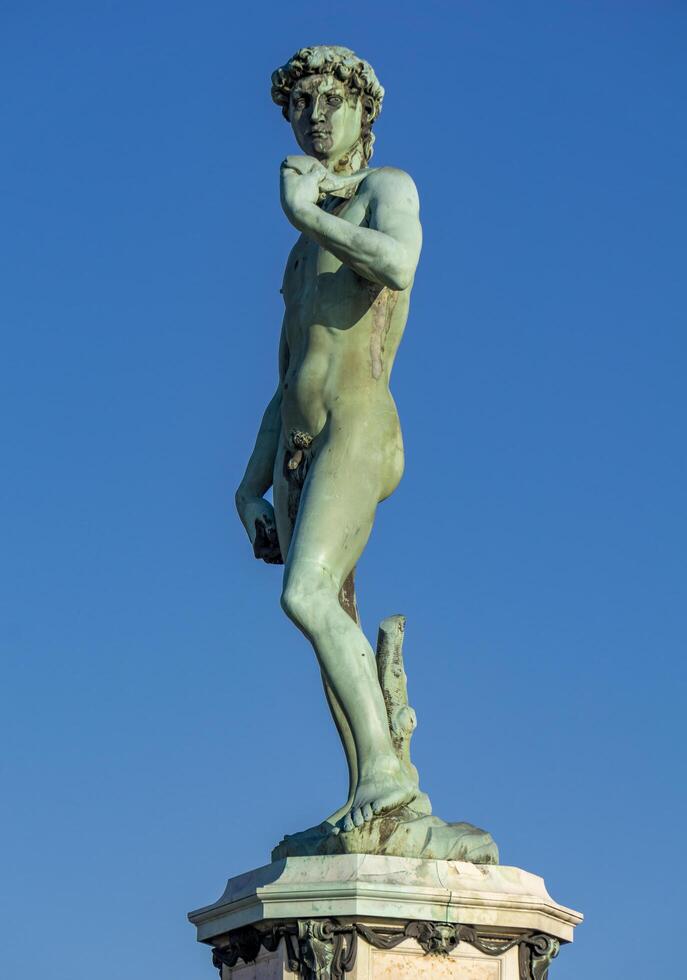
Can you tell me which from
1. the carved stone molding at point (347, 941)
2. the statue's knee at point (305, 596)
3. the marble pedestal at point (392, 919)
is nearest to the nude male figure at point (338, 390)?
the statue's knee at point (305, 596)

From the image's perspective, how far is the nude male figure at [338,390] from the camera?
11.0 metres

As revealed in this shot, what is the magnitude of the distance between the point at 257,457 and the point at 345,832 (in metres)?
2.65

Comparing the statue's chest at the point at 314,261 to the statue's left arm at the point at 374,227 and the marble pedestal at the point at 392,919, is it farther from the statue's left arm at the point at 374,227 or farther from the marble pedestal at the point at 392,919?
the marble pedestal at the point at 392,919

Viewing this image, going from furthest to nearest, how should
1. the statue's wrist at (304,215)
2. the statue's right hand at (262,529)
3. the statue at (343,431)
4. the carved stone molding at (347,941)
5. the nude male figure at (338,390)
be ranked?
the statue's right hand at (262,529)
the statue's wrist at (304,215)
the nude male figure at (338,390)
the statue at (343,431)
the carved stone molding at (347,941)

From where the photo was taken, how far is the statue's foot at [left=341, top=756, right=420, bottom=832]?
10.6 m

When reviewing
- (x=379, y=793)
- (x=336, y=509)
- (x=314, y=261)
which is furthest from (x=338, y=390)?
(x=379, y=793)

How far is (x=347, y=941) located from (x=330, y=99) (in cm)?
483

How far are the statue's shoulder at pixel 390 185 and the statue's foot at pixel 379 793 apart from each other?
3.07 metres

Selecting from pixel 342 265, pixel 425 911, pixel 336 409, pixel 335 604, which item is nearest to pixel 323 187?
pixel 342 265

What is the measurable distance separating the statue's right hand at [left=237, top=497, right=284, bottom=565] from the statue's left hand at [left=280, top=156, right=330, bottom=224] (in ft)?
6.04

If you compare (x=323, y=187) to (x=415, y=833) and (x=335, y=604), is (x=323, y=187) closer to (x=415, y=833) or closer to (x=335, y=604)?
(x=335, y=604)

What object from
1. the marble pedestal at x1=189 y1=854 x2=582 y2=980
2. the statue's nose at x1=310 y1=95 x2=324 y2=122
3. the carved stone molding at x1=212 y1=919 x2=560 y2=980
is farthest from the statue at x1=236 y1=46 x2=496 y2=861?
the carved stone molding at x1=212 y1=919 x2=560 y2=980

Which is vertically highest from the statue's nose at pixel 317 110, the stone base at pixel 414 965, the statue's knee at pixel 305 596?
the statue's nose at pixel 317 110

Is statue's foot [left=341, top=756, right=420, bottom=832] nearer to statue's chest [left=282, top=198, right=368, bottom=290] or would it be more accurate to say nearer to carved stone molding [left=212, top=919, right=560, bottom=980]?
carved stone molding [left=212, top=919, right=560, bottom=980]
